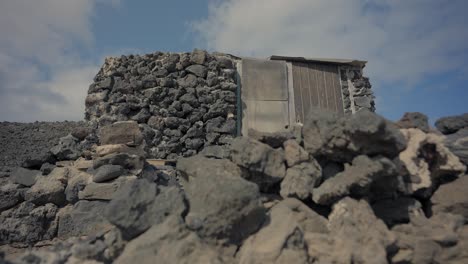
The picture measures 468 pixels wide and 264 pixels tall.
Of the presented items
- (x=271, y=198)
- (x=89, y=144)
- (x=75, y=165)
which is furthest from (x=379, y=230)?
(x=89, y=144)

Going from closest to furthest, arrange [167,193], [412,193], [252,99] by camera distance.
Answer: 1. [167,193]
2. [412,193]
3. [252,99]

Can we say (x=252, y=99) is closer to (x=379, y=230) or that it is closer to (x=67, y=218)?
(x=67, y=218)

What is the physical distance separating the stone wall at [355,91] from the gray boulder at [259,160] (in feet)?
21.3

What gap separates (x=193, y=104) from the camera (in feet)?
24.5

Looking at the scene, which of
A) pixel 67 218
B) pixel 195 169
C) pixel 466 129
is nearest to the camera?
pixel 195 169

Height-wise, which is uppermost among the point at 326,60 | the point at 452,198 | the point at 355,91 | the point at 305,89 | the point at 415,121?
the point at 326,60

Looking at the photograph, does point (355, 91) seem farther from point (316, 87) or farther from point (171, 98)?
point (171, 98)

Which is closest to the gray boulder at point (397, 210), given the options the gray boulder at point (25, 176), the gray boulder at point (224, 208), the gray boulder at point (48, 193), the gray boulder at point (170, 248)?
the gray boulder at point (224, 208)

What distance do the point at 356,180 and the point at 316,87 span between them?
6439 millimetres

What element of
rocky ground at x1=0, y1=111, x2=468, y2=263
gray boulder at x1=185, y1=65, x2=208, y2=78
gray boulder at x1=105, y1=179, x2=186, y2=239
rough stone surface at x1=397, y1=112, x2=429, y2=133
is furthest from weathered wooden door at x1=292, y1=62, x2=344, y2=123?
gray boulder at x1=105, y1=179, x2=186, y2=239

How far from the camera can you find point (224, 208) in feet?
7.55

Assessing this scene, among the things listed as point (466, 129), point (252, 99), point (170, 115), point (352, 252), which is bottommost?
point (352, 252)

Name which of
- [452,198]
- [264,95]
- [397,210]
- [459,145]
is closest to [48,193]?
[397,210]

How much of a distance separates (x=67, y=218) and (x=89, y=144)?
1541 millimetres
